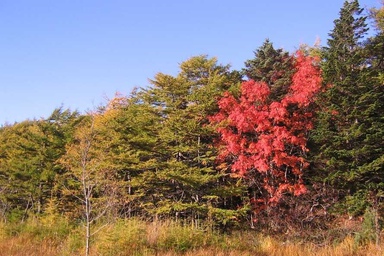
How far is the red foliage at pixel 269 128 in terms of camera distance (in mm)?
15789

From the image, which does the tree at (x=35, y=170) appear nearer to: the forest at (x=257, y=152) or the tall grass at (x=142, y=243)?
the forest at (x=257, y=152)

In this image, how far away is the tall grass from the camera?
30.7ft

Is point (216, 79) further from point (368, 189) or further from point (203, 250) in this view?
point (203, 250)

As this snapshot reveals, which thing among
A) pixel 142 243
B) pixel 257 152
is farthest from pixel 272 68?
pixel 142 243

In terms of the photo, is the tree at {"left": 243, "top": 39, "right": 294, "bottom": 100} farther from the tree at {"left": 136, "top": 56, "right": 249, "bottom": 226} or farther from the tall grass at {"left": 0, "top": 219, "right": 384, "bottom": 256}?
the tall grass at {"left": 0, "top": 219, "right": 384, "bottom": 256}

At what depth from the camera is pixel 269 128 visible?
52.9 feet

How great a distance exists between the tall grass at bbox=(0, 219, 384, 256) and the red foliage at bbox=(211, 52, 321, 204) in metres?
4.39

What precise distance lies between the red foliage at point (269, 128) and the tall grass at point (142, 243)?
14.4 ft

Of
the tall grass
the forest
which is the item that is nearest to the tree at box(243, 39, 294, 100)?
the forest

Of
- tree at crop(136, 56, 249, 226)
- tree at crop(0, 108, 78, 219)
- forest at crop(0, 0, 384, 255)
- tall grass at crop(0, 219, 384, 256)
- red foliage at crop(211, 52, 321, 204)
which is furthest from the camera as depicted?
tree at crop(0, 108, 78, 219)

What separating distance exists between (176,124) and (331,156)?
731 centimetres

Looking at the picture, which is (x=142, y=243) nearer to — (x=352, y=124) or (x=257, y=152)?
(x=257, y=152)

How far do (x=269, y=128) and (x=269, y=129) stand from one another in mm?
57

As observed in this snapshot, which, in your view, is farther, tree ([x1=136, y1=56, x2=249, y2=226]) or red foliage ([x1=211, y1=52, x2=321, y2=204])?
tree ([x1=136, y1=56, x2=249, y2=226])
